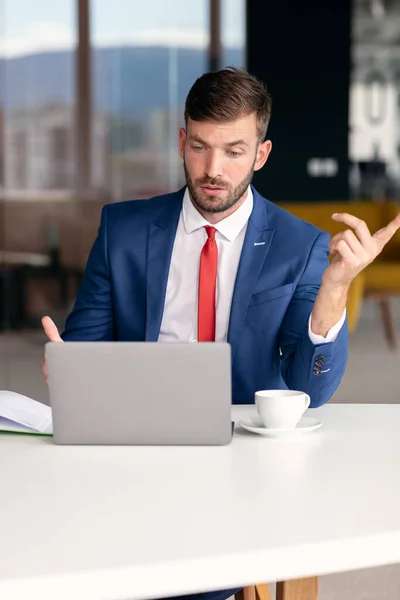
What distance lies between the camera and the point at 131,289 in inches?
91.6

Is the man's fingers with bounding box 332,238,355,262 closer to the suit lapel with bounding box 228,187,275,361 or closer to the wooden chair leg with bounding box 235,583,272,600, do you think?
the suit lapel with bounding box 228,187,275,361

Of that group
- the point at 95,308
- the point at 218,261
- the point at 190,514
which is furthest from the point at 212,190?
the point at 190,514

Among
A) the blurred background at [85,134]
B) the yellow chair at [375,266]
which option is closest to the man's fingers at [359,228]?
the blurred background at [85,134]

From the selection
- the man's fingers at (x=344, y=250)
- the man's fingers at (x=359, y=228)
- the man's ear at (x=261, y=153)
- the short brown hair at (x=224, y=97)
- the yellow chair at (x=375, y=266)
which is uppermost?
the short brown hair at (x=224, y=97)

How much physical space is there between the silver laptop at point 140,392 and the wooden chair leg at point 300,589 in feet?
0.78

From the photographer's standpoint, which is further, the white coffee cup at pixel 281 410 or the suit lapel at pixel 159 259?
the suit lapel at pixel 159 259

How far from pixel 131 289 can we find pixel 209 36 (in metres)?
5.57

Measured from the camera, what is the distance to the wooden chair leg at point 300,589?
1494 mm

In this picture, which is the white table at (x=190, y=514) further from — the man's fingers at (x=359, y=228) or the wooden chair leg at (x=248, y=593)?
the wooden chair leg at (x=248, y=593)

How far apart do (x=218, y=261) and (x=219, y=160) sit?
0.25 metres

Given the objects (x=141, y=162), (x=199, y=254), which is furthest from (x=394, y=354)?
(x=199, y=254)

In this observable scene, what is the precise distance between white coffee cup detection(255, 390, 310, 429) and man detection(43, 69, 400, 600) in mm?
413

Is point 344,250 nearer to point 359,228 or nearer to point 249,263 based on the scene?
point 359,228

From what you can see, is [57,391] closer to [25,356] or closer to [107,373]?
[107,373]
